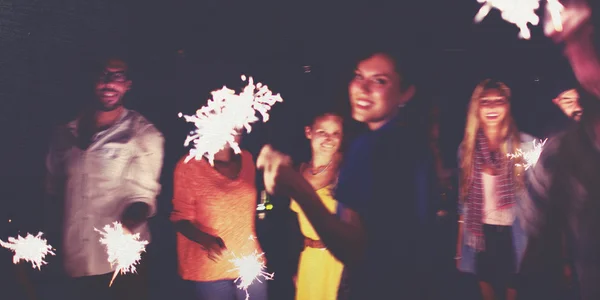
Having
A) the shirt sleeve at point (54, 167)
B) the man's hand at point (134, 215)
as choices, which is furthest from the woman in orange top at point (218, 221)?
the shirt sleeve at point (54, 167)

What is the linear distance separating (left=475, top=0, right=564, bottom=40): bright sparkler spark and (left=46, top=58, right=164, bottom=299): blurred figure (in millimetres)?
2214

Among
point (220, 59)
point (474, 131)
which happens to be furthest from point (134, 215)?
point (474, 131)

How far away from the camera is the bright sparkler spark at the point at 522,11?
2859 mm

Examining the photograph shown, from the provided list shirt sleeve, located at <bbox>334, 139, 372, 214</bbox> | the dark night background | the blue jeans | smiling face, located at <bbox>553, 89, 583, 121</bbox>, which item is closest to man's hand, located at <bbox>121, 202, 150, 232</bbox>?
the dark night background

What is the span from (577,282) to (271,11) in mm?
2461

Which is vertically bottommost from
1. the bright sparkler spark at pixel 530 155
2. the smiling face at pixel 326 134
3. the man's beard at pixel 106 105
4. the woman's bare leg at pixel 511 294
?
the woman's bare leg at pixel 511 294

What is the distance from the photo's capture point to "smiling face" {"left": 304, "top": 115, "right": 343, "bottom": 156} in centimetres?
295

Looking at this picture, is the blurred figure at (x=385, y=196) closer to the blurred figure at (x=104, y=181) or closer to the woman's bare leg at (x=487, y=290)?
Result: the woman's bare leg at (x=487, y=290)

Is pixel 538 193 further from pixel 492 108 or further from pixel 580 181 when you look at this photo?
pixel 492 108

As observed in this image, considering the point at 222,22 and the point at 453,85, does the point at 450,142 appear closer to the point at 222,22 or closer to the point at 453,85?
the point at 453,85

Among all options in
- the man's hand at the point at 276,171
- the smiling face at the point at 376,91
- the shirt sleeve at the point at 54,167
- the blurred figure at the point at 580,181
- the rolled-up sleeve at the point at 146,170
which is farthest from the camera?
the shirt sleeve at the point at 54,167

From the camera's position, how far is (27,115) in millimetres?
3373

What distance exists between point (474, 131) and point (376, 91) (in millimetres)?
625

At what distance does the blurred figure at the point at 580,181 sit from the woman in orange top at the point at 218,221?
5.47 ft
